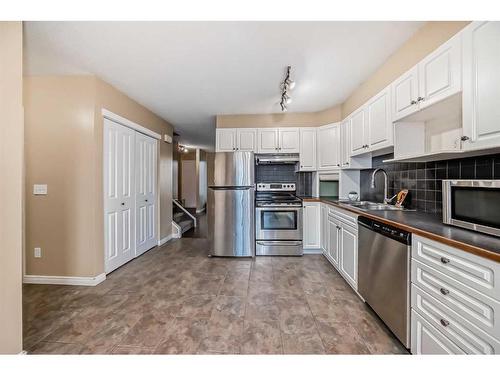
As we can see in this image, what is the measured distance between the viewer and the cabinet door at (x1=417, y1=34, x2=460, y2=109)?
1419mm

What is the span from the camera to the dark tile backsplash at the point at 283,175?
4.11 m

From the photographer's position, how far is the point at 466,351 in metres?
1.04

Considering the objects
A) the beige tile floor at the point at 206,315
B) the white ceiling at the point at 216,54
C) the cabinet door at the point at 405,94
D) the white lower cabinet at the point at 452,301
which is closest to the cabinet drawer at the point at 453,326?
the white lower cabinet at the point at 452,301

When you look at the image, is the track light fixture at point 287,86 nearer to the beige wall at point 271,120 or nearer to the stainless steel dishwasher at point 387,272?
the beige wall at point 271,120

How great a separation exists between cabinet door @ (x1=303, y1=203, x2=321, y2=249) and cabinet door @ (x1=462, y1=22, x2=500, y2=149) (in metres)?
2.26

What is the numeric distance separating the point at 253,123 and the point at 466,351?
11.9ft

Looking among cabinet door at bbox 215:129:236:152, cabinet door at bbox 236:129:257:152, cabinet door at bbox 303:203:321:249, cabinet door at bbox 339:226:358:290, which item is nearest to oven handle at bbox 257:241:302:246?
cabinet door at bbox 303:203:321:249

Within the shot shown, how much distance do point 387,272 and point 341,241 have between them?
964 mm

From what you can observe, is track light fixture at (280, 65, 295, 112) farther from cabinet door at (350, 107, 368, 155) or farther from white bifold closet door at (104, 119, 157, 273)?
white bifold closet door at (104, 119, 157, 273)

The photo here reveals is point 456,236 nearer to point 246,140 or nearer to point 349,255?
point 349,255

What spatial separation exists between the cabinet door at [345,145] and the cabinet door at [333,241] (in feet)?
2.97
